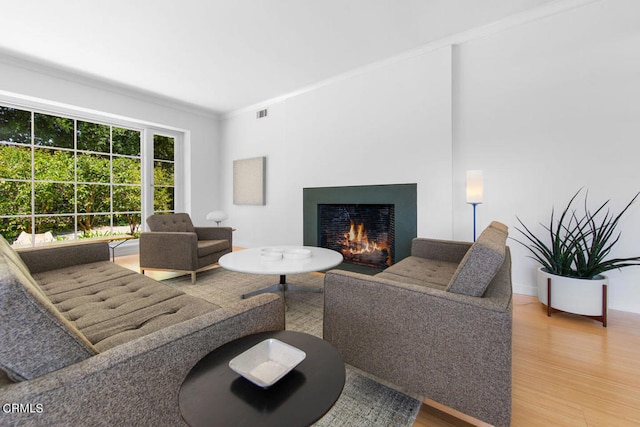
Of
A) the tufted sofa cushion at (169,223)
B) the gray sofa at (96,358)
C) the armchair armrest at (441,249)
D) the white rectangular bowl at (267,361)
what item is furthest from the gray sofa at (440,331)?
the tufted sofa cushion at (169,223)

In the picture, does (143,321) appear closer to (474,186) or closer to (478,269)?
(478,269)

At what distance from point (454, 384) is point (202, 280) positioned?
282 cm

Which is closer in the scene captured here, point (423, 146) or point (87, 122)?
point (423, 146)

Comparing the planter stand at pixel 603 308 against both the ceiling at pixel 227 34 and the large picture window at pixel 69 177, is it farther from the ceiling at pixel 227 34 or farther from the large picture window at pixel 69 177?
the large picture window at pixel 69 177

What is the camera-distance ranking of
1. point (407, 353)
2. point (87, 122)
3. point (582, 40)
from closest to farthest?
point (407, 353)
point (582, 40)
point (87, 122)

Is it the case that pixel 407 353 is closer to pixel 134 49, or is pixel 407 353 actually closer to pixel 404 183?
pixel 404 183

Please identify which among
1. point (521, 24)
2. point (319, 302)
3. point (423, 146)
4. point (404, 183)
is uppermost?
point (521, 24)

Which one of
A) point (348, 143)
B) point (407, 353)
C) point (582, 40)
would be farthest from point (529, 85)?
point (407, 353)

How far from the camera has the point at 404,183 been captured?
3244 mm

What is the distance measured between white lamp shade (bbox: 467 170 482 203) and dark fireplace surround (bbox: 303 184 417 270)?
2.19 ft

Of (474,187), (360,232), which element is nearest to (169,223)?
(360,232)

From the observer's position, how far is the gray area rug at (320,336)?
124 cm

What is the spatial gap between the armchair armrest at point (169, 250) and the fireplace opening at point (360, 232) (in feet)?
5.52

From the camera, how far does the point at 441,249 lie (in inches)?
102
